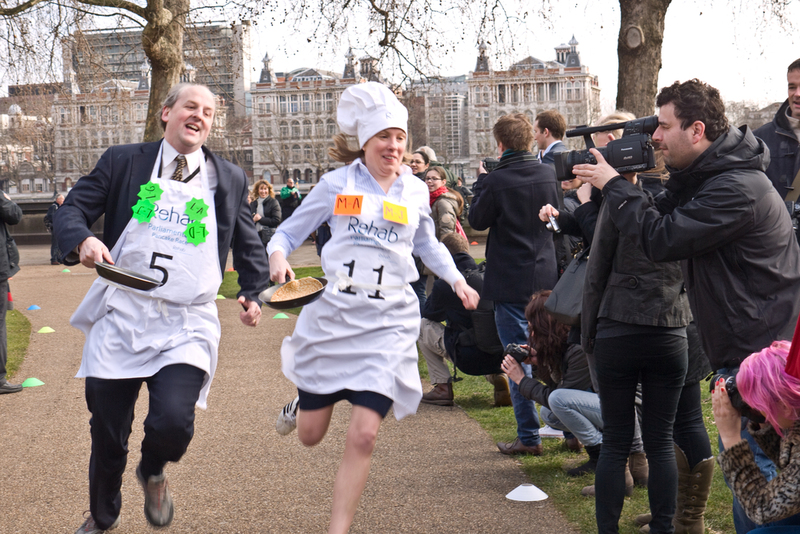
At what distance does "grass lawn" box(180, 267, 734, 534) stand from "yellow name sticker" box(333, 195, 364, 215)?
6.14ft

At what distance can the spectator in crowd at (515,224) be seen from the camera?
18.3 feet

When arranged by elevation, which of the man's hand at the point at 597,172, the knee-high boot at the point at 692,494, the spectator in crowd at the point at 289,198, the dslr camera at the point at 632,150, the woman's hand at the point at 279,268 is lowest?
the knee-high boot at the point at 692,494

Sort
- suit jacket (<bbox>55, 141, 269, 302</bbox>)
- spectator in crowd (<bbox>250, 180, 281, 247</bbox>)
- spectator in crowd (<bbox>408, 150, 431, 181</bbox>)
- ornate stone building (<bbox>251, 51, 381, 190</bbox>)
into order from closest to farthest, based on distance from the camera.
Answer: suit jacket (<bbox>55, 141, 269, 302</bbox>) → spectator in crowd (<bbox>408, 150, 431, 181</bbox>) → spectator in crowd (<bbox>250, 180, 281, 247</bbox>) → ornate stone building (<bbox>251, 51, 381, 190</bbox>)

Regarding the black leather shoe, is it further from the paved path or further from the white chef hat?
the white chef hat

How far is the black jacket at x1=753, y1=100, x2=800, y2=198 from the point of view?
5125 millimetres

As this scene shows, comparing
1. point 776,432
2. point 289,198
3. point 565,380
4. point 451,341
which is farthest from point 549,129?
→ point 289,198

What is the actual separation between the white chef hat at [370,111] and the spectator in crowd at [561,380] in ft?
4.93

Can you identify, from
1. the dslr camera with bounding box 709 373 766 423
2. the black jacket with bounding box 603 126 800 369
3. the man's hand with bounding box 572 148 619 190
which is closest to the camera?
the dslr camera with bounding box 709 373 766 423

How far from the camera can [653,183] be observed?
3887 mm

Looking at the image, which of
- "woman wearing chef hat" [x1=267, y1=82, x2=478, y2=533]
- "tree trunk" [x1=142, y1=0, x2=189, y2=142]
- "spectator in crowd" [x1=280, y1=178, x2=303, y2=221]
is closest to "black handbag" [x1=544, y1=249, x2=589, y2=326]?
"woman wearing chef hat" [x1=267, y1=82, x2=478, y2=533]

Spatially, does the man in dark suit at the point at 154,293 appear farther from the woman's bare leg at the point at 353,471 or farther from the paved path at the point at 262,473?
the woman's bare leg at the point at 353,471

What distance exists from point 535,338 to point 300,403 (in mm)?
1610

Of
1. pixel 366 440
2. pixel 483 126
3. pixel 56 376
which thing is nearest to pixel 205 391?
pixel 366 440

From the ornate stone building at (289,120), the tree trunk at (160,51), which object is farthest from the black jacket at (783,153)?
the ornate stone building at (289,120)
